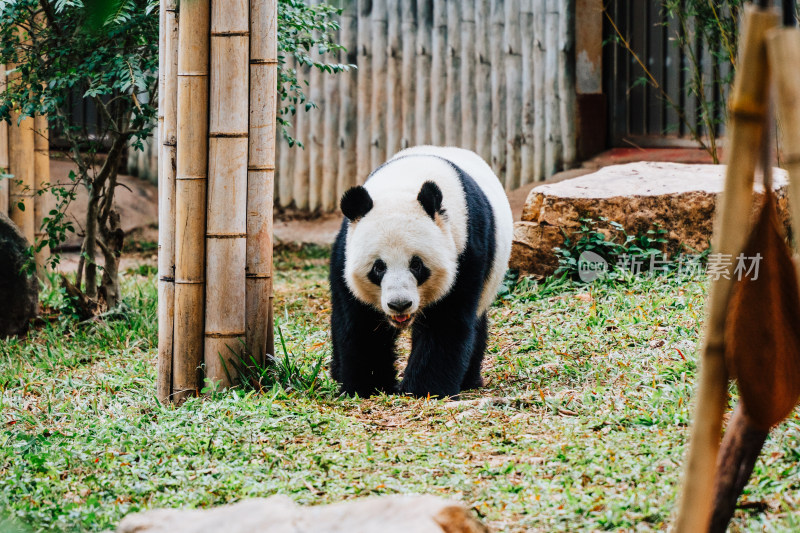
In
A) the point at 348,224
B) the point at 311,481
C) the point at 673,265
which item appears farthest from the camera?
the point at 673,265

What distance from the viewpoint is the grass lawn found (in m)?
2.41

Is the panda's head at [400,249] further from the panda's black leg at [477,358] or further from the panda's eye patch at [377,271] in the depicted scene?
the panda's black leg at [477,358]

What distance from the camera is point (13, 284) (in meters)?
5.36

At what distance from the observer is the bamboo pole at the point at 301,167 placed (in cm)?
886

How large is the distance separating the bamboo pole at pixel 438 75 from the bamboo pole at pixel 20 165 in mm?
3983

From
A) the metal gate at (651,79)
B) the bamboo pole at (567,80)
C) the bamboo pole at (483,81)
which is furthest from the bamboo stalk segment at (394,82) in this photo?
the metal gate at (651,79)

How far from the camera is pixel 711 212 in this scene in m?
5.71

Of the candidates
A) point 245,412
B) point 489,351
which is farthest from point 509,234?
point 245,412

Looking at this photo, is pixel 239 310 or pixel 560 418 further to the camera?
pixel 239 310

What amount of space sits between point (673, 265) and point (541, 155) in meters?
3.09

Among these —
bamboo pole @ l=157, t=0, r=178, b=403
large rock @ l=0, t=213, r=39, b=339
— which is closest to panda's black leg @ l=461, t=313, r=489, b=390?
bamboo pole @ l=157, t=0, r=178, b=403

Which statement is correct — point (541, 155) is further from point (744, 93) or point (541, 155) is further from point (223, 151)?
point (744, 93)

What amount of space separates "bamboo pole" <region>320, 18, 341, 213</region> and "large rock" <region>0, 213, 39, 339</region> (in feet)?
12.8

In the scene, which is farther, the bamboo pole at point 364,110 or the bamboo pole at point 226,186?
the bamboo pole at point 364,110
